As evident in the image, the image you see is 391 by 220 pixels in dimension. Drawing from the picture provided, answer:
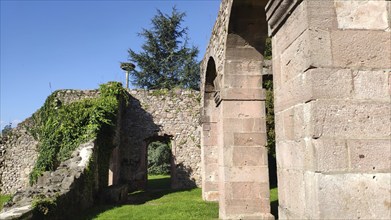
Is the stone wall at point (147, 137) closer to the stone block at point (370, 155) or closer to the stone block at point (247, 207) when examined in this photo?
the stone block at point (247, 207)

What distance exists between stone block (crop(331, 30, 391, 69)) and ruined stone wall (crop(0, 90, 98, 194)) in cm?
1196

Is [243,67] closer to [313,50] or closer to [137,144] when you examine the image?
[313,50]

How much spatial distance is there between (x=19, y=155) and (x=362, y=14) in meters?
14.0

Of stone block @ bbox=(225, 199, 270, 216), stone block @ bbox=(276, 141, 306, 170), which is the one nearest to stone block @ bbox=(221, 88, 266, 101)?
stone block @ bbox=(225, 199, 270, 216)

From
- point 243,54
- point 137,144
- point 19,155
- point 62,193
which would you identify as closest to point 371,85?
point 243,54

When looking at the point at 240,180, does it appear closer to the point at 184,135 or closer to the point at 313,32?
the point at 313,32

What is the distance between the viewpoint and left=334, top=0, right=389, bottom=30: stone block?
7.91ft

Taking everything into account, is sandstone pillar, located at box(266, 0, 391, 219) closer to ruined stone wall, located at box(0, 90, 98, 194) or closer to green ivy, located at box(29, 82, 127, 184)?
green ivy, located at box(29, 82, 127, 184)

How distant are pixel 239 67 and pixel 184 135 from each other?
8.22 metres

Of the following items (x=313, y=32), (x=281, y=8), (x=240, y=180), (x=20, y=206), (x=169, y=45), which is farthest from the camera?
(x=169, y=45)

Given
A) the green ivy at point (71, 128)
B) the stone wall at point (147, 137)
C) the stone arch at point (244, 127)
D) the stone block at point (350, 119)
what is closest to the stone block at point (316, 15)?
the stone block at point (350, 119)

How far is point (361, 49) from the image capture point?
2383 millimetres

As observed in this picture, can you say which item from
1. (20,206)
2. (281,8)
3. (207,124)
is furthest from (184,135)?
(281,8)

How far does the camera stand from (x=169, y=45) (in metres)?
26.4
